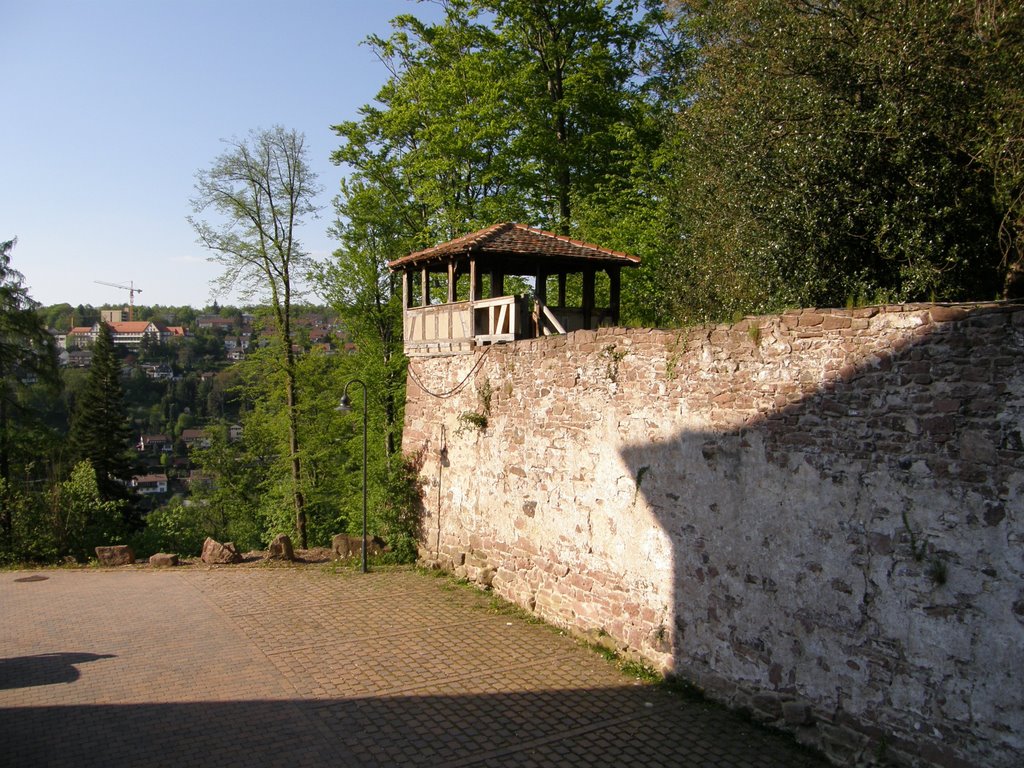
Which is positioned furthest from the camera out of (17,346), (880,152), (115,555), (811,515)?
(17,346)

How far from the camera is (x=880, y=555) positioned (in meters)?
6.15

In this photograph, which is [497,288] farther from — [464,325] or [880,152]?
[880,152]

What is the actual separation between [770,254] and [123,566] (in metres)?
14.2

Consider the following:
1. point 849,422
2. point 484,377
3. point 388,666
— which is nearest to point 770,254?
point 484,377

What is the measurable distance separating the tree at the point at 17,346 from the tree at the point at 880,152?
18.0 m

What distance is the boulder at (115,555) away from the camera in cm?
1612

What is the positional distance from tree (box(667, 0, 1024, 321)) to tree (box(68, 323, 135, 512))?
28847 mm

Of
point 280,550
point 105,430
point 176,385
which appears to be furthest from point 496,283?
point 176,385

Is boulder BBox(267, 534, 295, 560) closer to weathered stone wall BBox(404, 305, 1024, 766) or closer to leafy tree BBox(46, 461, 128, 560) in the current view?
leafy tree BBox(46, 461, 128, 560)

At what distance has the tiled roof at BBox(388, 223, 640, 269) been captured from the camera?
12797 millimetres

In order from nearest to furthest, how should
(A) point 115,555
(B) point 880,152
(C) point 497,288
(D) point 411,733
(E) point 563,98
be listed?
(D) point 411,733 → (B) point 880,152 → (C) point 497,288 → (A) point 115,555 → (E) point 563,98

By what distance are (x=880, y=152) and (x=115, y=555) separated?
16.3m

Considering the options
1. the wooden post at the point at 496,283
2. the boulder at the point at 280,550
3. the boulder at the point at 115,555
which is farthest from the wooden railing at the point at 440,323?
the boulder at the point at 115,555

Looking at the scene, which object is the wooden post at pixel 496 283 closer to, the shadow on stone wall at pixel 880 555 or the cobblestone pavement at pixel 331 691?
the cobblestone pavement at pixel 331 691
